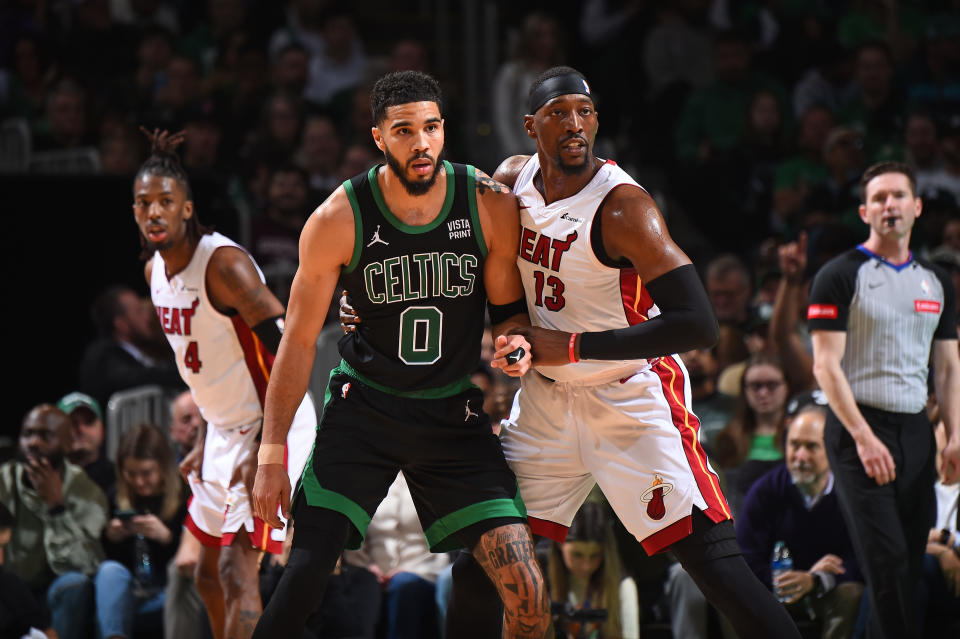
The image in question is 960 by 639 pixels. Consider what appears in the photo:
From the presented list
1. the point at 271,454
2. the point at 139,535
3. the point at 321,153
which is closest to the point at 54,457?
the point at 139,535

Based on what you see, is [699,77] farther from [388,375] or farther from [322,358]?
[388,375]

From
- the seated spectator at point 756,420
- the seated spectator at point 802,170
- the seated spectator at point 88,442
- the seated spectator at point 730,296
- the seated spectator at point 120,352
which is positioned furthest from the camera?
the seated spectator at point 802,170

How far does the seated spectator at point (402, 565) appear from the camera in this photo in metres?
6.20

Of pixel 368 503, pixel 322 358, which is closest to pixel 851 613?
pixel 368 503

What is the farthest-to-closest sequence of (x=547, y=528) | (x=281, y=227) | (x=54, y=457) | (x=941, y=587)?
(x=281, y=227) < (x=54, y=457) < (x=941, y=587) < (x=547, y=528)

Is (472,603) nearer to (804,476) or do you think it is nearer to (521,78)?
(804,476)

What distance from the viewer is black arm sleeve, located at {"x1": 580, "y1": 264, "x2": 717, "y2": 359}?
3711 mm

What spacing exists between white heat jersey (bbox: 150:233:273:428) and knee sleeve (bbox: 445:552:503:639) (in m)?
1.17

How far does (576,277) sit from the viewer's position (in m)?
4.04

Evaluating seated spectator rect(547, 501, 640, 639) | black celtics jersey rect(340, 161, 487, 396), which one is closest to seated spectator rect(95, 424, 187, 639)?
seated spectator rect(547, 501, 640, 639)

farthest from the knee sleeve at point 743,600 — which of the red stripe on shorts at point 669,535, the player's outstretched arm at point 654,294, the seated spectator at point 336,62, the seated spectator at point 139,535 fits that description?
the seated spectator at point 336,62

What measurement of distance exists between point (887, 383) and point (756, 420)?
1.71m

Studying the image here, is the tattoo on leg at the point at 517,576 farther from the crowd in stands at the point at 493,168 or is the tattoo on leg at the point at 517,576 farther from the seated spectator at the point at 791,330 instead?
the seated spectator at the point at 791,330

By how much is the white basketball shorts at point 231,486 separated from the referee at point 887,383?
6.93 feet
